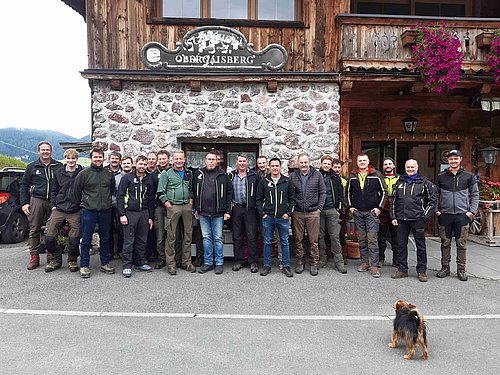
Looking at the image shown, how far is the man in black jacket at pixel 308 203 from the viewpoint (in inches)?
231

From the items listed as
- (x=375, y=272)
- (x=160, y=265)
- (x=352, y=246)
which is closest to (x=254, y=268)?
(x=160, y=265)

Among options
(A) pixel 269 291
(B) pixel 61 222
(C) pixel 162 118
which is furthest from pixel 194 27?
(A) pixel 269 291

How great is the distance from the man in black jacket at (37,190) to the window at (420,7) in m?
7.71

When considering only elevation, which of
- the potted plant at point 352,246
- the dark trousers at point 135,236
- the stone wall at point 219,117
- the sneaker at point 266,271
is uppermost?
the stone wall at point 219,117

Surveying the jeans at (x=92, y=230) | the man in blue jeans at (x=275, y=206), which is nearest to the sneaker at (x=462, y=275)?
the man in blue jeans at (x=275, y=206)

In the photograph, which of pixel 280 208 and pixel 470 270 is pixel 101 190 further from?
pixel 470 270

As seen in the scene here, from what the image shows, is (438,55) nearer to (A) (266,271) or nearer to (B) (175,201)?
(A) (266,271)

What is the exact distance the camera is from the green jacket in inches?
229

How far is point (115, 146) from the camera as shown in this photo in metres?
7.55

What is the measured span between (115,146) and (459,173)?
604 cm

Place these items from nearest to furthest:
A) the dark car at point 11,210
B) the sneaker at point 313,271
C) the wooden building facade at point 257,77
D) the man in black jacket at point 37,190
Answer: the sneaker at point 313,271 → the man in black jacket at point 37,190 → the wooden building facade at point 257,77 → the dark car at point 11,210

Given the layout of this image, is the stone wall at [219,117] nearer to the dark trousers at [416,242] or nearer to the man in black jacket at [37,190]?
the man in black jacket at [37,190]

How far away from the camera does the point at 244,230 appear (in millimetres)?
6148

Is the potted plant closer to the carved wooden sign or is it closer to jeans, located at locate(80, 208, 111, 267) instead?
the carved wooden sign
